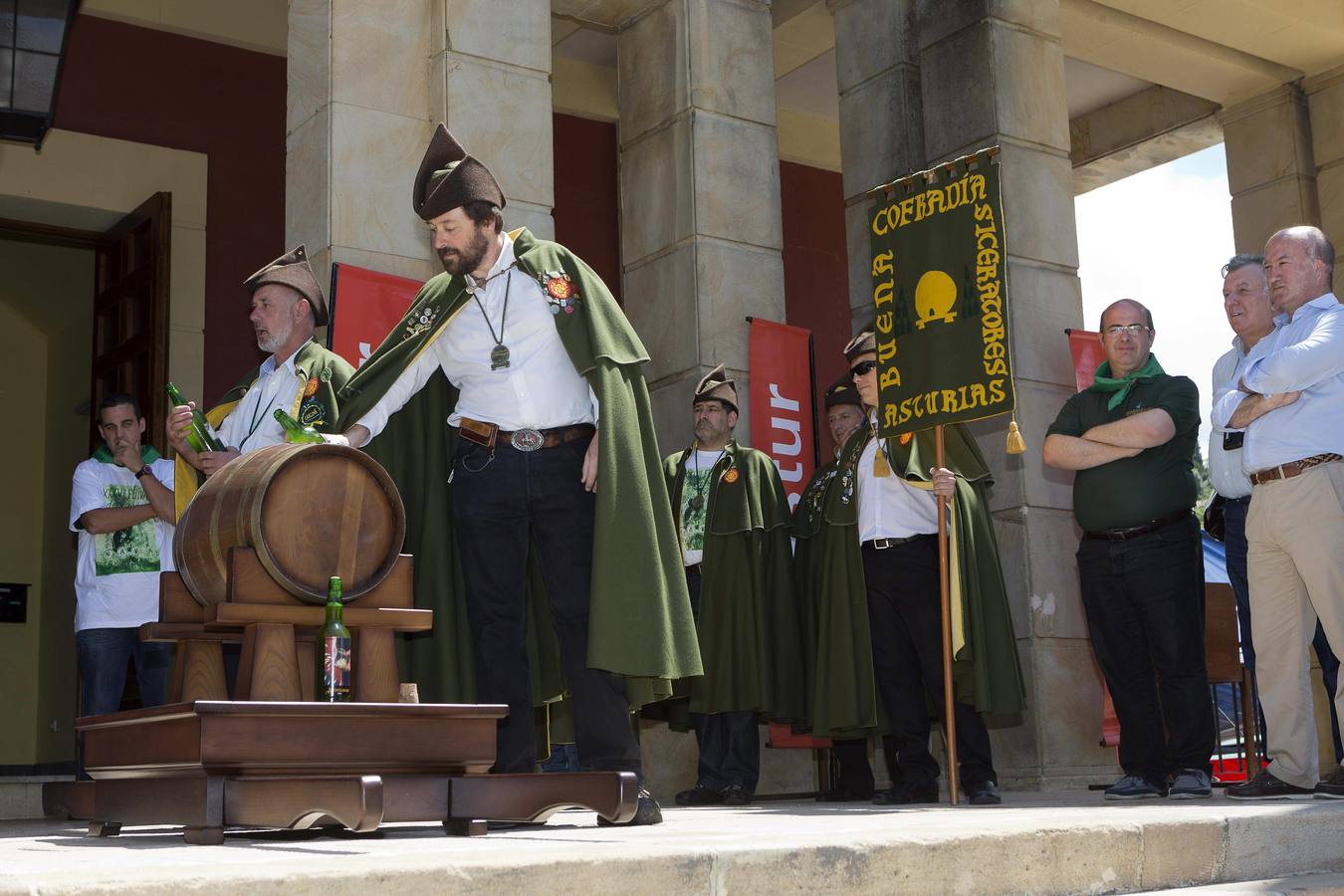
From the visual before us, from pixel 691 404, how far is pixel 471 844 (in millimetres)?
4730

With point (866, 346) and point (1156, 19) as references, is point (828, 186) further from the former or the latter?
point (866, 346)

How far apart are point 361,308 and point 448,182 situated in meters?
2.10

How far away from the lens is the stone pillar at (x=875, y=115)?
28.5 ft

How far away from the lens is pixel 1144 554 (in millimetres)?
5723

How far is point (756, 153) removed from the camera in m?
8.20

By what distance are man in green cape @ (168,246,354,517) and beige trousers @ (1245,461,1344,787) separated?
302 centimetres

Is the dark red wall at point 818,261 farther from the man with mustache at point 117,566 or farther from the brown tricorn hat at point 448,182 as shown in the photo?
the brown tricorn hat at point 448,182

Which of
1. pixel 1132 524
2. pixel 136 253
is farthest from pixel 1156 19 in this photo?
pixel 136 253

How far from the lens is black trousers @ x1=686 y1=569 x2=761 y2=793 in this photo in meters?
6.75

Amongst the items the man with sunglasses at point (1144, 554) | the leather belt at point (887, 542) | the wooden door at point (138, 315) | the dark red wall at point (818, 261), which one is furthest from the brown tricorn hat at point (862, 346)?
the dark red wall at point (818, 261)

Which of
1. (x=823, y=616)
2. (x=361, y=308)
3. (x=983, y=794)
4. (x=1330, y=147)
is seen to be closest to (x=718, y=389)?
(x=823, y=616)

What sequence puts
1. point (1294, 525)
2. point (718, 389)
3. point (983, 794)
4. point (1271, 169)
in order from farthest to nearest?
point (1271, 169) < point (718, 389) < point (983, 794) < point (1294, 525)

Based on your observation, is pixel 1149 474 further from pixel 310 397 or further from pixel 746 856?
pixel 746 856

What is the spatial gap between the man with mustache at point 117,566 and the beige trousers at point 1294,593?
447 centimetres
